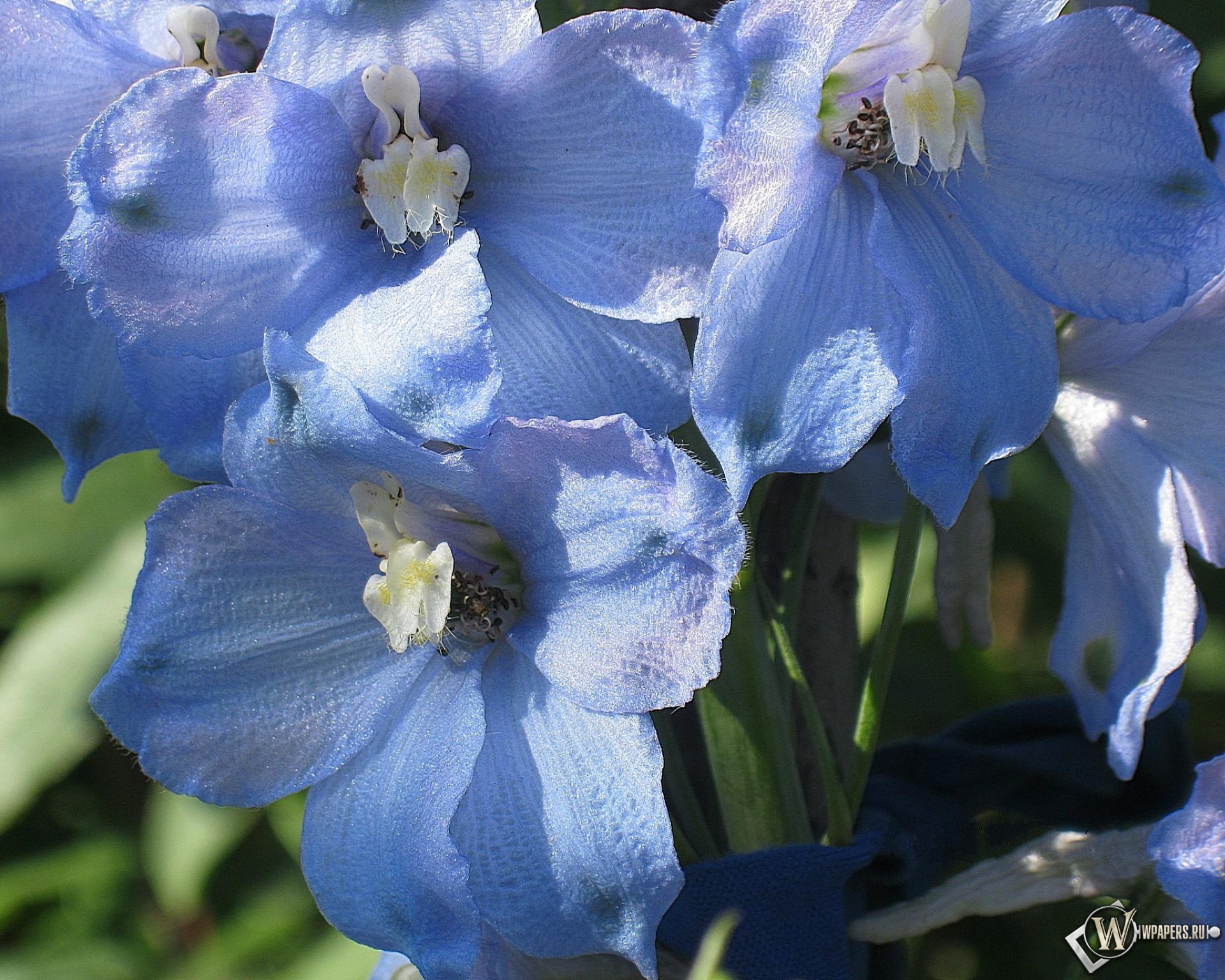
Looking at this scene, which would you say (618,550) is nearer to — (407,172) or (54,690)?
(407,172)

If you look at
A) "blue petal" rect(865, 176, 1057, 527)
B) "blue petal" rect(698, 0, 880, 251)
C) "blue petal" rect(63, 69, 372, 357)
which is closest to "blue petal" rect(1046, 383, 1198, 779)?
"blue petal" rect(865, 176, 1057, 527)

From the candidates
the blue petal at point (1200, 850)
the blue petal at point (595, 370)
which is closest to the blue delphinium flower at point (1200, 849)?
the blue petal at point (1200, 850)

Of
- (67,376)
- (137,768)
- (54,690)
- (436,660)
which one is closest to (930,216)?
(436,660)

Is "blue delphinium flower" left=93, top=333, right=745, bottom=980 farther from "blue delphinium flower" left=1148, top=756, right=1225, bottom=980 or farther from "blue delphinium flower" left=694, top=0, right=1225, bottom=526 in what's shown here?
"blue delphinium flower" left=1148, top=756, right=1225, bottom=980

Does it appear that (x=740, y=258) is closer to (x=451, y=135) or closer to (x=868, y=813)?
(x=451, y=135)

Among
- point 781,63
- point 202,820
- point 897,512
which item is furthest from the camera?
point 202,820

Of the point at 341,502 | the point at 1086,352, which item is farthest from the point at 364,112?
the point at 1086,352

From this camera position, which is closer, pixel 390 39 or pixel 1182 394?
pixel 390 39
